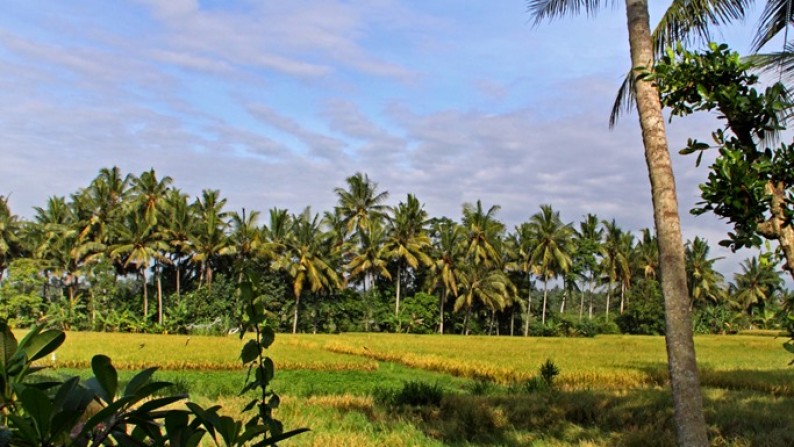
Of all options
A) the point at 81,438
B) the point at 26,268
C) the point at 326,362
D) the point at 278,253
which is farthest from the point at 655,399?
the point at 278,253

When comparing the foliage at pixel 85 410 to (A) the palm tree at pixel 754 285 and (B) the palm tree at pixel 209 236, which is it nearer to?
(B) the palm tree at pixel 209 236

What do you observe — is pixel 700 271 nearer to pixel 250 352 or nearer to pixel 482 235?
pixel 482 235

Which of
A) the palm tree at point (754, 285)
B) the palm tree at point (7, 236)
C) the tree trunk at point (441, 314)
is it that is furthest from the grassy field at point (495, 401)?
the palm tree at point (754, 285)

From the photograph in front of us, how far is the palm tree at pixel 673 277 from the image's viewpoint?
3828mm

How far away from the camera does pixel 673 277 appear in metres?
3.94

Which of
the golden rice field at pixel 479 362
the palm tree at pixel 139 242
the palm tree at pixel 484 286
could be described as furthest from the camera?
the palm tree at pixel 484 286

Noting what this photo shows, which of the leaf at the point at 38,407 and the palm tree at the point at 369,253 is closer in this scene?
the leaf at the point at 38,407

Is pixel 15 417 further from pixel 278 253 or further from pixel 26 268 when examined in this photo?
pixel 278 253

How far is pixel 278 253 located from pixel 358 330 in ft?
26.3

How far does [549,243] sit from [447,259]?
24.3 ft

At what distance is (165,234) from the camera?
35.3 meters

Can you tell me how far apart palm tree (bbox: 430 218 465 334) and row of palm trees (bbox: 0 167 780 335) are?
0.07 m

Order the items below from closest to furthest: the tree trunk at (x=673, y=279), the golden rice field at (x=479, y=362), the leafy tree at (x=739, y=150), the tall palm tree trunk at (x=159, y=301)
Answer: the leafy tree at (x=739, y=150) < the tree trunk at (x=673, y=279) < the golden rice field at (x=479, y=362) < the tall palm tree trunk at (x=159, y=301)

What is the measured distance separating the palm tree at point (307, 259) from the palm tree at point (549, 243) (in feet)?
47.1
